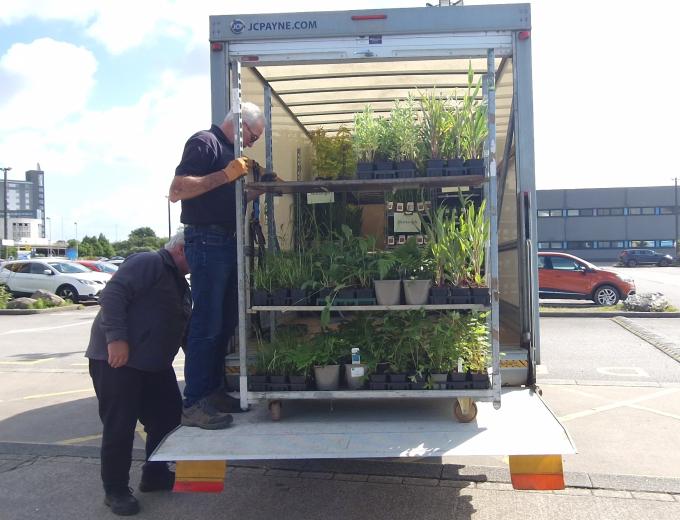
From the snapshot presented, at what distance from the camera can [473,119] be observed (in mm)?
3904

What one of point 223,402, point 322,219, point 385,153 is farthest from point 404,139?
point 223,402

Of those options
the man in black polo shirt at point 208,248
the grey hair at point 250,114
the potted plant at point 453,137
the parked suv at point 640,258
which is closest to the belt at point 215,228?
the man in black polo shirt at point 208,248

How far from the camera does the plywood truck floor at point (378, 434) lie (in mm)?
3160

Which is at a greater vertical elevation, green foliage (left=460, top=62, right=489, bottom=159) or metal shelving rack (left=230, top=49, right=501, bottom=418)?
green foliage (left=460, top=62, right=489, bottom=159)

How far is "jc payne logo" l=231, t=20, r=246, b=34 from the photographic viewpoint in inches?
153

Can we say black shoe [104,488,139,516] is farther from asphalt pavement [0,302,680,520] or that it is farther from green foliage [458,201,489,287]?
green foliage [458,201,489,287]

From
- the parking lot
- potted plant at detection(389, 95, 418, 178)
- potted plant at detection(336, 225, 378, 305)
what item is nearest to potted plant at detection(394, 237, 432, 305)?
potted plant at detection(336, 225, 378, 305)

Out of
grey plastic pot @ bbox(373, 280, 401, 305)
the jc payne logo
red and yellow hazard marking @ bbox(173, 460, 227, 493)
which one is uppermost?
the jc payne logo

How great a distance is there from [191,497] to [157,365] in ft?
3.35

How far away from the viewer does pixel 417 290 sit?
3650mm

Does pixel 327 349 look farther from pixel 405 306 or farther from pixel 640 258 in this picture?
pixel 640 258

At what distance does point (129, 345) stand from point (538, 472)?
8.21 ft

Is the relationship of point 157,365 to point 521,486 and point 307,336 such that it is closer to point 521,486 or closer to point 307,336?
point 307,336

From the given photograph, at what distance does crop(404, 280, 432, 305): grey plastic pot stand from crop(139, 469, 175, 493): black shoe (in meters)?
2.18
